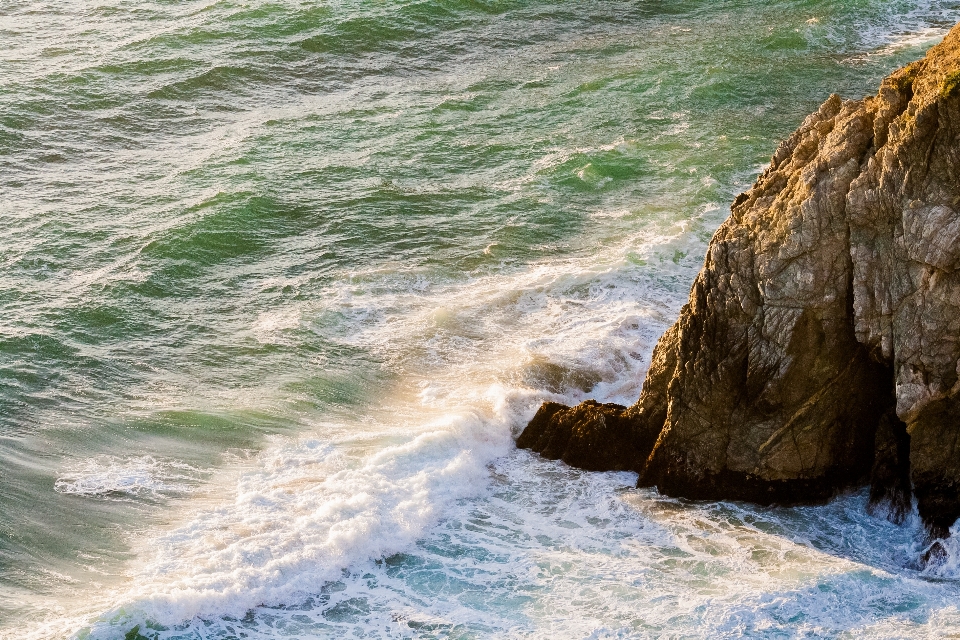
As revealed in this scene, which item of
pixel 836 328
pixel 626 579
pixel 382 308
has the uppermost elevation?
pixel 836 328

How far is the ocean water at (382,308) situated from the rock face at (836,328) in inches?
22.9

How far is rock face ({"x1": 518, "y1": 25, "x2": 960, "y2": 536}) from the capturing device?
12258mm

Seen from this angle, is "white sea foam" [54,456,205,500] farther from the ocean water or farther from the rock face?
the rock face

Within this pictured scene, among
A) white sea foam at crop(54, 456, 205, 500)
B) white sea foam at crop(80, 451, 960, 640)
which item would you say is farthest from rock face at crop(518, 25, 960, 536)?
white sea foam at crop(54, 456, 205, 500)

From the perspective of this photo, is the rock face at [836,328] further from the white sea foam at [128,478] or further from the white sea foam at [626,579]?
the white sea foam at [128,478]

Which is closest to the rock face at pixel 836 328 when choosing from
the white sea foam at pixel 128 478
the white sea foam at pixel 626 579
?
the white sea foam at pixel 626 579

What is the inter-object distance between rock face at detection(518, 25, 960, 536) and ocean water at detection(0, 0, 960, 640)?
58cm

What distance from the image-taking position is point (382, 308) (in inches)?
757

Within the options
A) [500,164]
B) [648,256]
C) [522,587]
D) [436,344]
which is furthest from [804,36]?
[522,587]

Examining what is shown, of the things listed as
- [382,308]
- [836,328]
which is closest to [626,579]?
[836,328]

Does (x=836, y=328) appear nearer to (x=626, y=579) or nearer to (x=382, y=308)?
(x=626, y=579)

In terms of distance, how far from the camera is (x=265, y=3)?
107ft

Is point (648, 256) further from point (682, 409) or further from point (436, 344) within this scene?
point (682, 409)

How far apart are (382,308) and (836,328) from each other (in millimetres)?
8371
